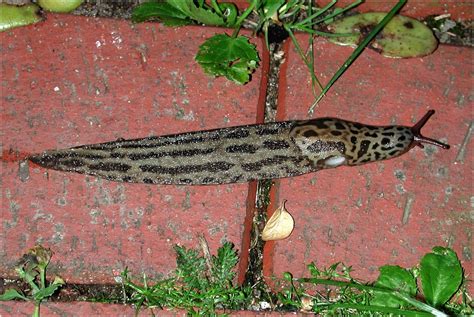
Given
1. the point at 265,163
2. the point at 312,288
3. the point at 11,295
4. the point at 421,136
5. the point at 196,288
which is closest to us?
the point at 11,295

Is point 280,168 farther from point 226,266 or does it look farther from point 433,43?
point 433,43

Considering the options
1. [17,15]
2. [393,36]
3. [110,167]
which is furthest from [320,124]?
[17,15]

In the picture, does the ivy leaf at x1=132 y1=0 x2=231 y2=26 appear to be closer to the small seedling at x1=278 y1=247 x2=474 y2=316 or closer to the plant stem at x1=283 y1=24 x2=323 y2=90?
the plant stem at x1=283 y1=24 x2=323 y2=90

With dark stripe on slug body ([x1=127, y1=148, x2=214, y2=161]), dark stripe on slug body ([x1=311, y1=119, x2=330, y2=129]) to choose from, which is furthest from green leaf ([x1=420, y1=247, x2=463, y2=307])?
dark stripe on slug body ([x1=127, y1=148, x2=214, y2=161])

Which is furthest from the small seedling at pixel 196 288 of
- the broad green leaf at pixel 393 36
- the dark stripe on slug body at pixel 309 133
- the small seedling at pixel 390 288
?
the broad green leaf at pixel 393 36

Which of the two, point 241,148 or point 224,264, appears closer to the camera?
point 224,264

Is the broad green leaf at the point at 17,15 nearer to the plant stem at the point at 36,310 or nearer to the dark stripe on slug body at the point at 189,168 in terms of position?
the dark stripe on slug body at the point at 189,168

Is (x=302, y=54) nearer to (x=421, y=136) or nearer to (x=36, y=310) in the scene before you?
(x=421, y=136)
